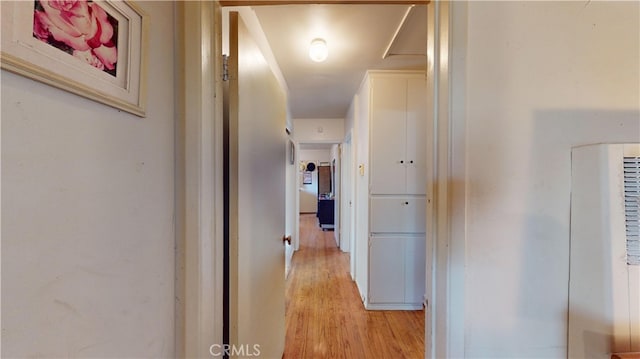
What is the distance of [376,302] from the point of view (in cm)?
263

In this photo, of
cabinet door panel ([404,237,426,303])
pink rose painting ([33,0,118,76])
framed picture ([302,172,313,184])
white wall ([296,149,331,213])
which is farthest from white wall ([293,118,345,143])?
framed picture ([302,172,313,184])

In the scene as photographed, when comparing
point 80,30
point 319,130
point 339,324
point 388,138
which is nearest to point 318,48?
point 388,138

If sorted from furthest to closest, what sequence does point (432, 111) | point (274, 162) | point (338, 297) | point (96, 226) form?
point (338, 297), point (274, 162), point (432, 111), point (96, 226)

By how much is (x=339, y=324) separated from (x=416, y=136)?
6.28 feet

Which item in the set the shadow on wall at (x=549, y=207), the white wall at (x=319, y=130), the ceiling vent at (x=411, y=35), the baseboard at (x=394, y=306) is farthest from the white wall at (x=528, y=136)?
the white wall at (x=319, y=130)

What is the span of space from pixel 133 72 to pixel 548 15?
122cm

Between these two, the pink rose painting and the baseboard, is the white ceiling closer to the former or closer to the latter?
the pink rose painting

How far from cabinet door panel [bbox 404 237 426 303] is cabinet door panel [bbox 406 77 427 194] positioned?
1.70 ft

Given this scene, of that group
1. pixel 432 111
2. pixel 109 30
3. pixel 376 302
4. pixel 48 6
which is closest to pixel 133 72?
pixel 109 30

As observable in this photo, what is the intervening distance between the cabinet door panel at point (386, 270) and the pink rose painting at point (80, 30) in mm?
2468

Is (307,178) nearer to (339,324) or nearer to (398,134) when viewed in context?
(398,134)

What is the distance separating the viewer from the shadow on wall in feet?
2.71

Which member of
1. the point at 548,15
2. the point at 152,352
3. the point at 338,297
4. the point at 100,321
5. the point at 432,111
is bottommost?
the point at 338,297

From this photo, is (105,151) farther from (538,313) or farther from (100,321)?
(538,313)
